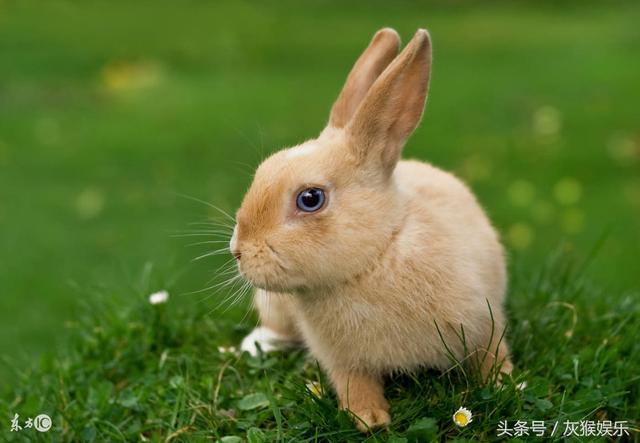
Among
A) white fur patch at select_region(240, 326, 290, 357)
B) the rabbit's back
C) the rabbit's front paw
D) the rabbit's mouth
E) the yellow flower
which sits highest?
the rabbit's mouth

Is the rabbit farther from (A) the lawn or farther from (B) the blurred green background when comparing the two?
(B) the blurred green background

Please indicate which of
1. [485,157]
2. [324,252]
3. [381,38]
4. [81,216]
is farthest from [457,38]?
[324,252]

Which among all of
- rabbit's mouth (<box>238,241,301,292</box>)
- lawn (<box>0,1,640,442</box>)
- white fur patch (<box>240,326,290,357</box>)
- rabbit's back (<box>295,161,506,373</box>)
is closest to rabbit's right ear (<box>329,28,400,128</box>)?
lawn (<box>0,1,640,442</box>)

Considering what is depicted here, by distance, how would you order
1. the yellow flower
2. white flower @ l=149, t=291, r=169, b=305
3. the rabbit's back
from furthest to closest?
white flower @ l=149, t=291, r=169, b=305
the yellow flower
the rabbit's back

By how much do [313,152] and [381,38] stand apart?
71 centimetres

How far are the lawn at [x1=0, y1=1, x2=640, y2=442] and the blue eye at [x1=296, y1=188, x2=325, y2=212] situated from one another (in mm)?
464

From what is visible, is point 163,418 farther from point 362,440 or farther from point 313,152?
point 313,152

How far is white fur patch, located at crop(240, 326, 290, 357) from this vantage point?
11.1ft

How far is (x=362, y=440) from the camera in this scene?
262 cm

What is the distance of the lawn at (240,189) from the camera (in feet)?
9.62

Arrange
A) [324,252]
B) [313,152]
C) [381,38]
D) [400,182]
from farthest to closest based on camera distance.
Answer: [381,38] < [400,182] < [313,152] < [324,252]

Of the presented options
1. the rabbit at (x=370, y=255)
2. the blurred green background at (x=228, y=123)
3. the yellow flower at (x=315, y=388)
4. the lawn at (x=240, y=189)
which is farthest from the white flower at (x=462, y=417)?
the blurred green background at (x=228, y=123)

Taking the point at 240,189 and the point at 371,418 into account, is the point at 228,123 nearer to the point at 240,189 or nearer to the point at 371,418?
the point at 240,189

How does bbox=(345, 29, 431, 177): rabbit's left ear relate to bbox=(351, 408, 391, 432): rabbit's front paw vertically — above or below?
above
